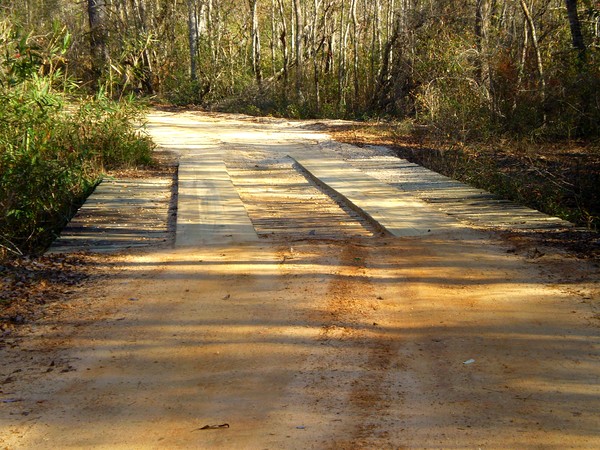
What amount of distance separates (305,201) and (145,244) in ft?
7.62

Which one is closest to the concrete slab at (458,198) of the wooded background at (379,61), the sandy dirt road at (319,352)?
the sandy dirt road at (319,352)

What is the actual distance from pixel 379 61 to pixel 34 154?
13566 mm

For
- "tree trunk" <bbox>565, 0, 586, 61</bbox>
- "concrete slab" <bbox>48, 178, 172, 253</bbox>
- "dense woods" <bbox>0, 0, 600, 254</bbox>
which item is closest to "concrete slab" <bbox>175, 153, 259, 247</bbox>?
"concrete slab" <bbox>48, 178, 172, 253</bbox>

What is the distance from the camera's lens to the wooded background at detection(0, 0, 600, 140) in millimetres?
12211

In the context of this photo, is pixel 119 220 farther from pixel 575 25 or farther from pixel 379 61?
pixel 379 61

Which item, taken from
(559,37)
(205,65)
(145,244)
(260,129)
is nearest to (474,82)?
(559,37)

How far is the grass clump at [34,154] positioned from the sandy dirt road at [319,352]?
1.75 m

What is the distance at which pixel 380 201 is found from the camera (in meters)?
7.99

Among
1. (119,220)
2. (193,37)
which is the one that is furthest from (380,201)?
(193,37)

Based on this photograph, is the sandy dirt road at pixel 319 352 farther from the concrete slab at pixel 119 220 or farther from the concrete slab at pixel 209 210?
the concrete slab at pixel 119 220

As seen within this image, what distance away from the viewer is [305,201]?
828 cm

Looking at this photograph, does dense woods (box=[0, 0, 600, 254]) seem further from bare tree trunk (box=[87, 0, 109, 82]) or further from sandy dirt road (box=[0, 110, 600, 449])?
sandy dirt road (box=[0, 110, 600, 449])

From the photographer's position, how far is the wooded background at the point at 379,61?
481 inches

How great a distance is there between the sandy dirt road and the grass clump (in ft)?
5.75
